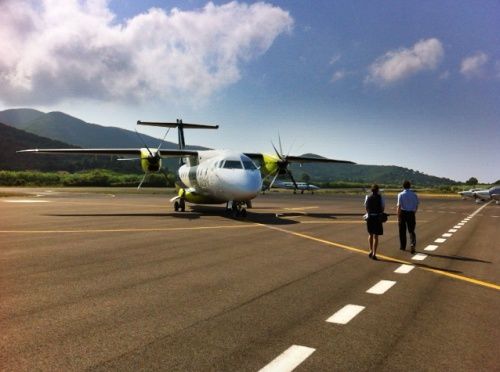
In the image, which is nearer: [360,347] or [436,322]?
[360,347]

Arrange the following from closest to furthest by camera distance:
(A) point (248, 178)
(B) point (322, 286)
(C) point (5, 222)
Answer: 1. (B) point (322, 286)
2. (C) point (5, 222)
3. (A) point (248, 178)

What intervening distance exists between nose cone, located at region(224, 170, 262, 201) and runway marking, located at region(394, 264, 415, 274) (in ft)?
37.3

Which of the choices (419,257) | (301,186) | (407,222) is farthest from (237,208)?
(301,186)

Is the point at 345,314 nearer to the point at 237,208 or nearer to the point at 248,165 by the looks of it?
the point at 248,165

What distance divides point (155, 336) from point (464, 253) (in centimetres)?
1006

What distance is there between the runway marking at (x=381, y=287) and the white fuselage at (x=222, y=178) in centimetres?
1281

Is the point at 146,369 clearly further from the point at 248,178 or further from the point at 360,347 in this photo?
the point at 248,178

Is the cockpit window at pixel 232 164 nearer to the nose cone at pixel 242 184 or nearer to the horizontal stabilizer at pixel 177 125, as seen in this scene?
the nose cone at pixel 242 184

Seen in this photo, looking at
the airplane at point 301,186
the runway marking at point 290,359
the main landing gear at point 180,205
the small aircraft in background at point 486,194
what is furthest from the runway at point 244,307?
the airplane at point 301,186

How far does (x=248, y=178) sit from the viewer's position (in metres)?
20.6

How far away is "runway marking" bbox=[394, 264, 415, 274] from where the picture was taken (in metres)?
9.01

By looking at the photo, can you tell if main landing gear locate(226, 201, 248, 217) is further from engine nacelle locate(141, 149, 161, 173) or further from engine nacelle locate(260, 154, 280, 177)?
engine nacelle locate(141, 149, 161, 173)

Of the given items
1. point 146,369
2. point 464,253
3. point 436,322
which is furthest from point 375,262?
point 146,369

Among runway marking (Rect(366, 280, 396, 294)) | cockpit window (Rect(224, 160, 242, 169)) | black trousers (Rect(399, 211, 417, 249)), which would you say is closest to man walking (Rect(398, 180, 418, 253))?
black trousers (Rect(399, 211, 417, 249))
